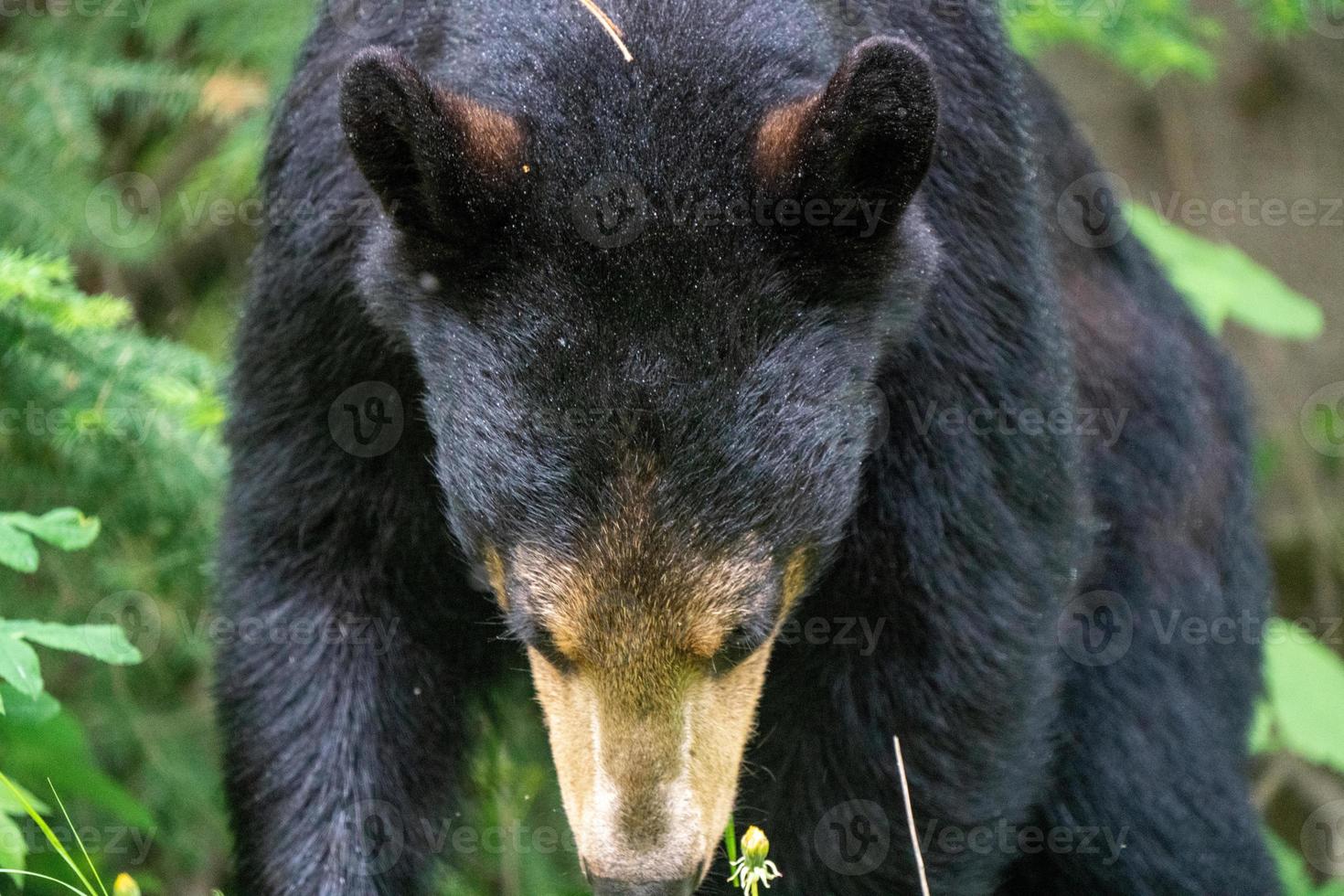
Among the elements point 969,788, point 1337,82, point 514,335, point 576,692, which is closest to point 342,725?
point 576,692

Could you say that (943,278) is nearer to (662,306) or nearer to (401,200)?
(662,306)

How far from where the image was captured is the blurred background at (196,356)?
456 cm

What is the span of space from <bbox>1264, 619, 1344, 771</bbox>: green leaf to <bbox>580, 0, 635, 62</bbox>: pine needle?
11.4ft

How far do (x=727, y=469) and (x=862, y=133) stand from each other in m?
0.66

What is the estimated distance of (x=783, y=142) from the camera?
3076 millimetres

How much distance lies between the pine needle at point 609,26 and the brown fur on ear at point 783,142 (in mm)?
324

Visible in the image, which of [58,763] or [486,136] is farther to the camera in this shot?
[58,763]

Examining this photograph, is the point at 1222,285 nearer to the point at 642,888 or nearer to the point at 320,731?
the point at 320,731

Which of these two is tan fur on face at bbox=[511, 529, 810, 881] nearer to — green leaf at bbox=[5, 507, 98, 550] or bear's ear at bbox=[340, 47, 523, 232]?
bear's ear at bbox=[340, 47, 523, 232]

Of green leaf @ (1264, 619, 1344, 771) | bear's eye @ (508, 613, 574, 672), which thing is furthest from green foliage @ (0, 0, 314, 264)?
green leaf @ (1264, 619, 1344, 771)

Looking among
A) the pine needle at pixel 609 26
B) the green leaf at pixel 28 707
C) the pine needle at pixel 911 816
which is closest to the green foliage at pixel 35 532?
the green leaf at pixel 28 707

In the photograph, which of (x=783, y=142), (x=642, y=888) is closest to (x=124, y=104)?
(x=783, y=142)

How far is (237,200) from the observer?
6.73m

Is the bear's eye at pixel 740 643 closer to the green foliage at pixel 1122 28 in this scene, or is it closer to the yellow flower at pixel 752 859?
the yellow flower at pixel 752 859
